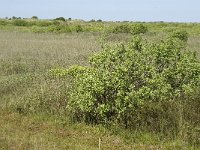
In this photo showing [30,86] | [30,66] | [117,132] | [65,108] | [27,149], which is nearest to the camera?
[27,149]

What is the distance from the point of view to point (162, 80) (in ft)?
32.7

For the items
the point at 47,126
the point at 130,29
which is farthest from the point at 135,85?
the point at 130,29

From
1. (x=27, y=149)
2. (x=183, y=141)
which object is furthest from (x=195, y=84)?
(x=27, y=149)

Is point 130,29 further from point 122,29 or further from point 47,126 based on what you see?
point 47,126

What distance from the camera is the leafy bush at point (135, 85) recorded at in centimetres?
985

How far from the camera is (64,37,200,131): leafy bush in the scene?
9852 mm

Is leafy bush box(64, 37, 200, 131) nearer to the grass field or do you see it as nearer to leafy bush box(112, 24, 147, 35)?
the grass field

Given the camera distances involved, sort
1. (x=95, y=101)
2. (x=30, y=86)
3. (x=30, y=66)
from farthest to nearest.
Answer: (x=30, y=66) < (x=30, y=86) < (x=95, y=101)

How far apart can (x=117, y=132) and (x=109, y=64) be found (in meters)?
1.81

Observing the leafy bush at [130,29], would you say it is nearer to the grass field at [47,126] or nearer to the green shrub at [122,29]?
the green shrub at [122,29]

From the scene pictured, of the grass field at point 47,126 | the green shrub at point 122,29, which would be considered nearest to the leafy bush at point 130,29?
the green shrub at point 122,29

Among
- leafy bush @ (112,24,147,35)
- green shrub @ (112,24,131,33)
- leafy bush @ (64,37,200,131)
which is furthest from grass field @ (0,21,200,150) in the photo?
green shrub @ (112,24,131,33)

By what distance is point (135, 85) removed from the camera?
1030 cm

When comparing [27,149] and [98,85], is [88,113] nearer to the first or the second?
[98,85]
